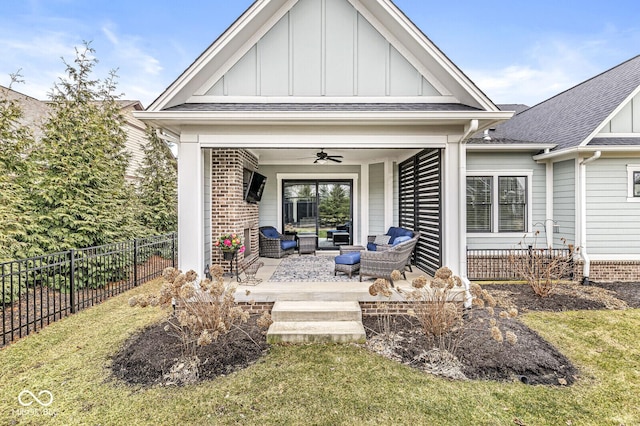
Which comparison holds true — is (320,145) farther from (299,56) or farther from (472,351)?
(472,351)

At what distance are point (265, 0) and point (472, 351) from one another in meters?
6.23

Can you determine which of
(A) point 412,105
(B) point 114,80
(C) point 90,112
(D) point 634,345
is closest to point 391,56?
(A) point 412,105

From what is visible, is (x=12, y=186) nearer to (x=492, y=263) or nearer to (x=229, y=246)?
(x=229, y=246)

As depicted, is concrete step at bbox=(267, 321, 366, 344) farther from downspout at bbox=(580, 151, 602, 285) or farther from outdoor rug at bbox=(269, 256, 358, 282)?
downspout at bbox=(580, 151, 602, 285)

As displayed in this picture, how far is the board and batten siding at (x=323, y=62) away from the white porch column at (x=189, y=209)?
1.40 m

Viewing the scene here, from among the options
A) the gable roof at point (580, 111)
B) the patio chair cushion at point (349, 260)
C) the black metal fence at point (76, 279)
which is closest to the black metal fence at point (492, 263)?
the gable roof at point (580, 111)

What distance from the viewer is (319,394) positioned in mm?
2979

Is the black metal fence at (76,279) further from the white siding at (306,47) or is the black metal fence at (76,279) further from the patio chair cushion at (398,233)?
the patio chair cushion at (398,233)

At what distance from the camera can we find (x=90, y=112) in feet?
25.9

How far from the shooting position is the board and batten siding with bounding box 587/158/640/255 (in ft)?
23.8

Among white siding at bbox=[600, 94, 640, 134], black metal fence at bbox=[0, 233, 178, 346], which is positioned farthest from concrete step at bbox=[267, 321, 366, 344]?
white siding at bbox=[600, 94, 640, 134]

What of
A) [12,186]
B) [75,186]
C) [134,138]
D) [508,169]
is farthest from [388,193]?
[134,138]

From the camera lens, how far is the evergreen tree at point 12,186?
580cm

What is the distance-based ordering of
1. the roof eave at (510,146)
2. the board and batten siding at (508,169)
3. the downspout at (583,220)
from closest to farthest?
the downspout at (583,220) → the roof eave at (510,146) → the board and batten siding at (508,169)
